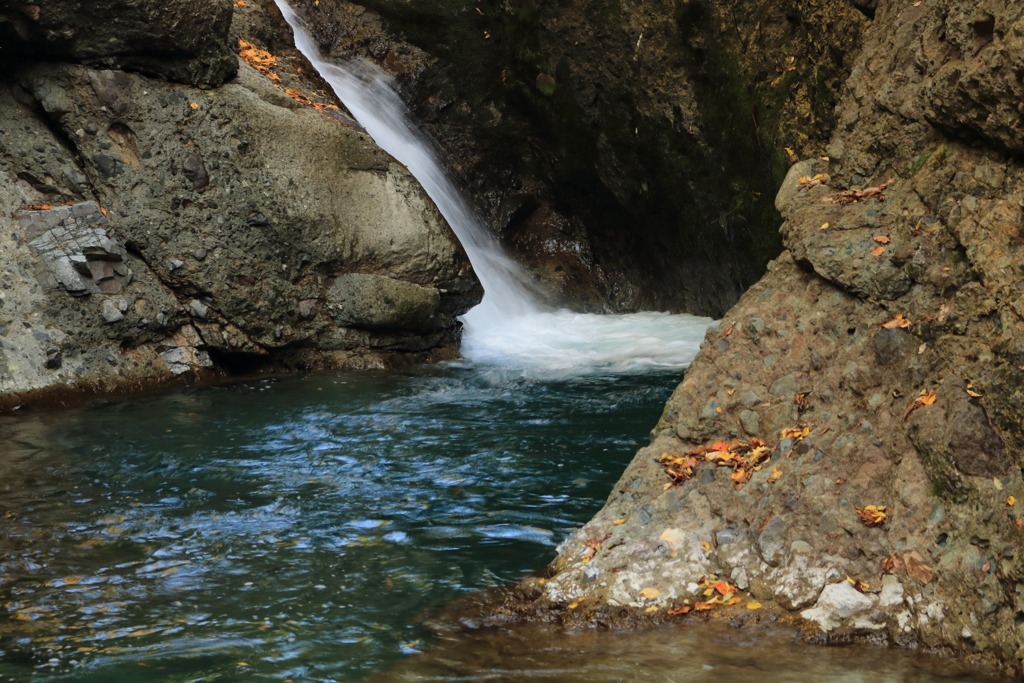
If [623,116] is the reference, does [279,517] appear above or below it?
below

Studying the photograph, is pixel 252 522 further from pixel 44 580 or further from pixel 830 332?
pixel 830 332

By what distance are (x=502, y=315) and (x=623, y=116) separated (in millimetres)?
3244

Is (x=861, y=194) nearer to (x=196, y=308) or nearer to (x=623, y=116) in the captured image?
(x=623, y=116)

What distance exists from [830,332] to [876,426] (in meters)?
0.71

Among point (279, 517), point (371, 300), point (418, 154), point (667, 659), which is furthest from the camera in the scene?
point (418, 154)

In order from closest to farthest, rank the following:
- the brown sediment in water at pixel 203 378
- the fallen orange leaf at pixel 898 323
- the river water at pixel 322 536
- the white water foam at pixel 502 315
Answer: the river water at pixel 322 536
the fallen orange leaf at pixel 898 323
the brown sediment in water at pixel 203 378
the white water foam at pixel 502 315

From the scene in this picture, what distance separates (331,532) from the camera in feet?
16.4

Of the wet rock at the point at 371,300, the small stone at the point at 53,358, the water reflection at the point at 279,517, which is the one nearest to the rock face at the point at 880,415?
the water reflection at the point at 279,517

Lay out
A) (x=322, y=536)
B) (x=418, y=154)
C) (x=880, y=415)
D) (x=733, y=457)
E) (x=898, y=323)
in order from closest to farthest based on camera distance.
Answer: (x=880, y=415) → (x=898, y=323) → (x=733, y=457) → (x=322, y=536) → (x=418, y=154)

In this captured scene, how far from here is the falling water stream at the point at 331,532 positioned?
3.43 meters

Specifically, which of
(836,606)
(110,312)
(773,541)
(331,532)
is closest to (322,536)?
(331,532)

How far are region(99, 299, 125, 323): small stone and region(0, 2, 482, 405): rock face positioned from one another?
14mm

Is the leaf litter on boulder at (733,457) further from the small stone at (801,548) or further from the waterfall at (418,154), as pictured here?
the waterfall at (418,154)

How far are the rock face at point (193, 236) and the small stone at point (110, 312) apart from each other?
0.01 meters
